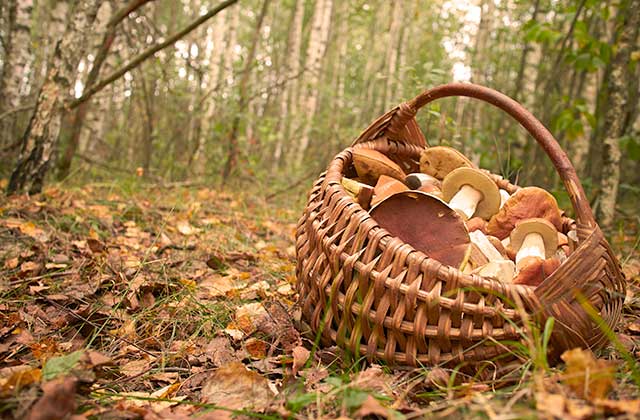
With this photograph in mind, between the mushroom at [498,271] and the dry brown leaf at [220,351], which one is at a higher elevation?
the mushroom at [498,271]

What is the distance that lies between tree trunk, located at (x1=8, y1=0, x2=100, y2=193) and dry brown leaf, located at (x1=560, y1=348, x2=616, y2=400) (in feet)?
10.8

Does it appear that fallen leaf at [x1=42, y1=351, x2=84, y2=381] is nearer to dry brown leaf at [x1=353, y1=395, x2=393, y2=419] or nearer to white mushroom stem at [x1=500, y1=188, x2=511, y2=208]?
dry brown leaf at [x1=353, y1=395, x2=393, y2=419]

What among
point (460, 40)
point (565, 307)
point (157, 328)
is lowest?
point (157, 328)

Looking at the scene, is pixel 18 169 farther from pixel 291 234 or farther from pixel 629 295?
pixel 629 295

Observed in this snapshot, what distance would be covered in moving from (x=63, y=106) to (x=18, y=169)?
19.7 inches

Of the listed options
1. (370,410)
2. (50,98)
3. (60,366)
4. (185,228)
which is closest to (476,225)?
(370,410)

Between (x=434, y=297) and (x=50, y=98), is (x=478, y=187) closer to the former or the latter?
(x=434, y=297)

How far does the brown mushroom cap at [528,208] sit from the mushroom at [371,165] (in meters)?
0.44

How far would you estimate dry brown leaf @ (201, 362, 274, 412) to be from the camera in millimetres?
1236

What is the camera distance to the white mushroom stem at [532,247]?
1.71 metres

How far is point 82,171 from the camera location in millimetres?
4875

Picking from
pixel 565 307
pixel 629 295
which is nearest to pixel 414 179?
pixel 565 307

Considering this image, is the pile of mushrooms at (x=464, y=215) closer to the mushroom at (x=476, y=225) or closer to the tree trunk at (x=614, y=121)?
the mushroom at (x=476, y=225)

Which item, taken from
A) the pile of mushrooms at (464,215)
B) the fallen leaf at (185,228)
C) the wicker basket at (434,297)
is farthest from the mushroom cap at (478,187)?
the fallen leaf at (185,228)
